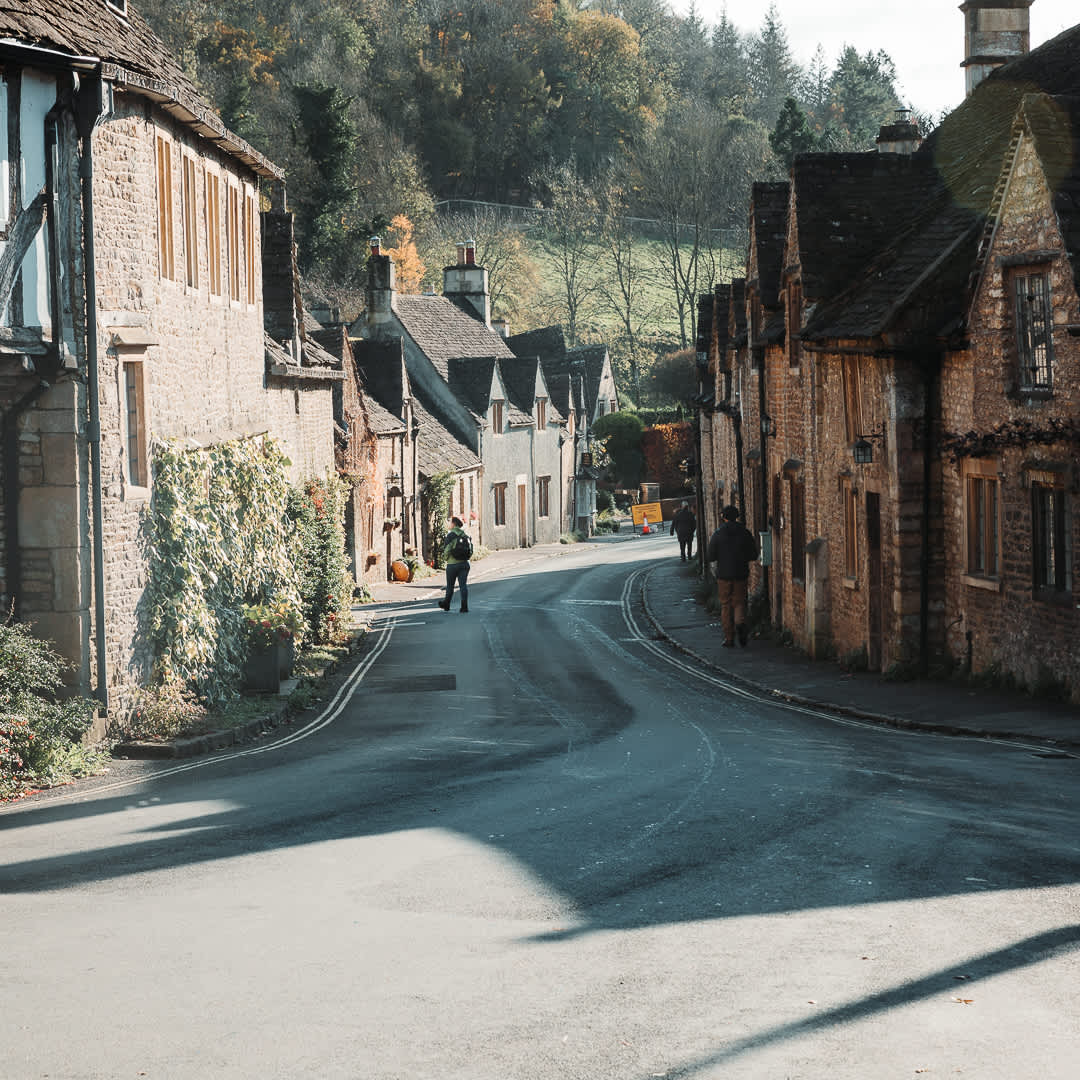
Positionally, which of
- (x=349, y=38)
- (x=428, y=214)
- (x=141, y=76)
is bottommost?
(x=141, y=76)

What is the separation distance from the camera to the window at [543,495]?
61.4 meters

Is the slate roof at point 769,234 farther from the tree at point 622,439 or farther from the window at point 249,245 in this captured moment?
the tree at point 622,439

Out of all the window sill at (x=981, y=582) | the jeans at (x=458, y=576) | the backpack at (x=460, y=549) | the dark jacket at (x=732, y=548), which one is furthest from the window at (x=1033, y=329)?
the jeans at (x=458, y=576)

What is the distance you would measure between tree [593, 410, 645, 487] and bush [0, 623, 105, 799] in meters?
59.2

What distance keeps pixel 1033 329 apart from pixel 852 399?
203 inches

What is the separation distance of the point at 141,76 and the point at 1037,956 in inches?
516

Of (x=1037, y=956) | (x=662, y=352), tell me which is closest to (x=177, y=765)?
(x=1037, y=956)

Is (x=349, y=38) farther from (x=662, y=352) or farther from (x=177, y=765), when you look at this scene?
(x=177, y=765)

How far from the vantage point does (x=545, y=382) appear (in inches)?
2454

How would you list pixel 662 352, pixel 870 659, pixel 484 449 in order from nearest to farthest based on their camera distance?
pixel 870 659
pixel 484 449
pixel 662 352

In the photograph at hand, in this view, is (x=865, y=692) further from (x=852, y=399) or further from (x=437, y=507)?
(x=437, y=507)

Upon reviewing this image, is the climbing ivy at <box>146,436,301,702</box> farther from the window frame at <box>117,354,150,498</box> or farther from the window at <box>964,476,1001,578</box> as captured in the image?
the window at <box>964,476,1001,578</box>

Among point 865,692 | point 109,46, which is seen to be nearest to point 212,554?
point 109,46

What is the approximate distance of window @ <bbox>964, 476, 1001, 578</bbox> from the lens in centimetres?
1870
